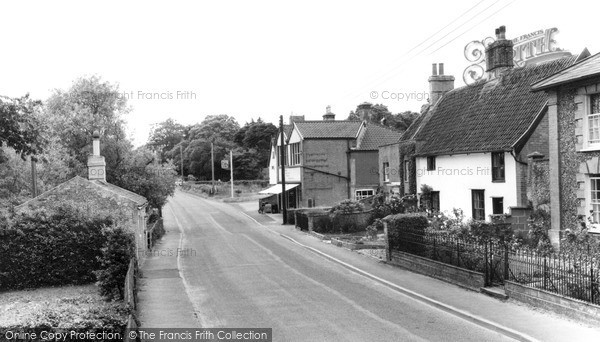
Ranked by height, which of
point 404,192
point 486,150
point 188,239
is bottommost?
point 188,239

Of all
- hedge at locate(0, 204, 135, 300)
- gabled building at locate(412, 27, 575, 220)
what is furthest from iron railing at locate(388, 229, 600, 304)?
hedge at locate(0, 204, 135, 300)

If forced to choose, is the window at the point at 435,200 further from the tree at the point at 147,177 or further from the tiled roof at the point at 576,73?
the tree at the point at 147,177

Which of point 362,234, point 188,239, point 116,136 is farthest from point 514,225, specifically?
point 116,136

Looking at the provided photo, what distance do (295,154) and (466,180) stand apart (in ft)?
73.5

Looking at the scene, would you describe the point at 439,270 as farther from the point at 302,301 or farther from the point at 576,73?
the point at 576,73

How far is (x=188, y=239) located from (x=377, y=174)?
1919cm

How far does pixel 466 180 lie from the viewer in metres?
30.3

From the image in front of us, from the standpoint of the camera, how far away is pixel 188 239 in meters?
35.4

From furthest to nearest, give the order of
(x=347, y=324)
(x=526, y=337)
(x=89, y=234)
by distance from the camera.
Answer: (x=89, y=234)
(x=347, y=324)
(x=526, y=337)

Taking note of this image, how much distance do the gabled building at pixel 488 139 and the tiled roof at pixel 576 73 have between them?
6200 millimetres

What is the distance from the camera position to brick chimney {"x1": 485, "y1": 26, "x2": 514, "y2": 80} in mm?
31859

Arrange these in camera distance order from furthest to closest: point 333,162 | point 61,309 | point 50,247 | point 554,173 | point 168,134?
1. point 168,134
2. point 333,162
3. point 554,173
4. point 50,247
5. point 61,309

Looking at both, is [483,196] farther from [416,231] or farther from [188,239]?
[188,239]

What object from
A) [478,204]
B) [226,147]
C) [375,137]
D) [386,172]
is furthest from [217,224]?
[226,147]
